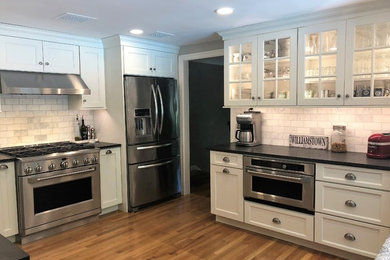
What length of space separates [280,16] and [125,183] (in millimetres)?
2779

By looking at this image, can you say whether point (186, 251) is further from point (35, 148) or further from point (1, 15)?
point (1, 15)

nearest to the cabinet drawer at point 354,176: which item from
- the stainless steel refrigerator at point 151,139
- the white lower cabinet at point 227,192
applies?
the white lower cabinet at point 227,192

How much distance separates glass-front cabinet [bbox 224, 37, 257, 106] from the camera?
3.65m

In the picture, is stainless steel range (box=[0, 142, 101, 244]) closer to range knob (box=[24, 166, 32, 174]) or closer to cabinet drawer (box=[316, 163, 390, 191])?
range knob (box=[24, 166, 32, 174])

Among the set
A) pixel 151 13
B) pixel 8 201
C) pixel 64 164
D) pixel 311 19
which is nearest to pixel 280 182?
pixel 311 19

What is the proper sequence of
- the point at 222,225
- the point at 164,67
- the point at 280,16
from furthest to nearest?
the point at 164,67, the point at 222,225, the point at 280,16

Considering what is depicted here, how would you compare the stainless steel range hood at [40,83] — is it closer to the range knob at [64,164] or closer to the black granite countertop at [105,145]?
the black granite countertop at [105,145]

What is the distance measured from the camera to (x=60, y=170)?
3539 millimetres

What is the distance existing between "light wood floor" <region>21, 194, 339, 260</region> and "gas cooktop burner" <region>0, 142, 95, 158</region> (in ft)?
3.08

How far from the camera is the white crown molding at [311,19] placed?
2834 millimetres

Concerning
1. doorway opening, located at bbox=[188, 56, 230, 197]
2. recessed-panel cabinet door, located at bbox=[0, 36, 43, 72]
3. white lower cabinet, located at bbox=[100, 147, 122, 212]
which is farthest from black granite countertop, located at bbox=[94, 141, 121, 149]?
doorway opening, located at bbox=[188, 56, 230, 197]

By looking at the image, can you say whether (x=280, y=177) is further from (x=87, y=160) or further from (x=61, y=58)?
(x=61, y=58)

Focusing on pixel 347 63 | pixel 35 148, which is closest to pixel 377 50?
pixel 347 63

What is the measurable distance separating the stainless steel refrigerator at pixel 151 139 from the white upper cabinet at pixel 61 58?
26.7 inches
